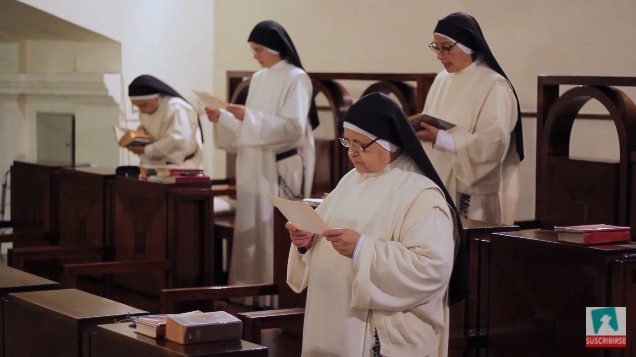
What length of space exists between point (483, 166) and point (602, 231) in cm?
179

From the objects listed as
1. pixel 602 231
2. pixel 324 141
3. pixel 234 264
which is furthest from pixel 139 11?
pixel 602 231

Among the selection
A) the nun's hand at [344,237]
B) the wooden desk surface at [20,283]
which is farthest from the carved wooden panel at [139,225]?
the nun's hand at [344,237]

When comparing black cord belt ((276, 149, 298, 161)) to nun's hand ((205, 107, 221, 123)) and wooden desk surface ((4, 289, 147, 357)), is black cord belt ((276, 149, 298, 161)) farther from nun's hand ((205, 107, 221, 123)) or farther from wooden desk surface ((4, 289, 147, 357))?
wooden desk surface ((4, 289, 147, 357))

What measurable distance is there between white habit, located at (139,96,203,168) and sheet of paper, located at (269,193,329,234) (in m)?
4.47

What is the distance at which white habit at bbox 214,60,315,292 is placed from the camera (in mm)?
7781

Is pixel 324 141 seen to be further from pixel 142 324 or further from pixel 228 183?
pixel 142 324

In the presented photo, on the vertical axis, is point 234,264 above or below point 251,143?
below

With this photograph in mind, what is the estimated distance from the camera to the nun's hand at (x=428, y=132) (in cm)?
607

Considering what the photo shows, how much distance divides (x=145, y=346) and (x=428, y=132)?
2909 mm

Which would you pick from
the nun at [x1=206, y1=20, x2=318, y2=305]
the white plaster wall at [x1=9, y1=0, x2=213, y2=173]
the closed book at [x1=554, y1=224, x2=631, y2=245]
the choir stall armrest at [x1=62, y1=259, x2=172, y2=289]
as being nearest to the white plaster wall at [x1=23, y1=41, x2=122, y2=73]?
the white plaster wall at [x1=9, y1=0, x2=213, y2=173]

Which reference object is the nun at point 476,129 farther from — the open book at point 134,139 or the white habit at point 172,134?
the open book at point 134,139

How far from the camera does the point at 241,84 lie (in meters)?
9.15

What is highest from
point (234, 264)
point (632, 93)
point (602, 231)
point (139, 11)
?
point (139, 11)

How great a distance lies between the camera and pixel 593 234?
4434mm
